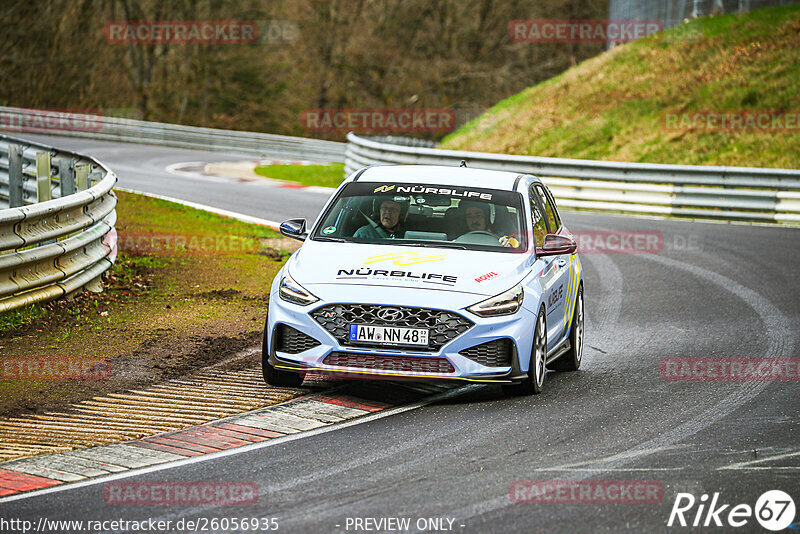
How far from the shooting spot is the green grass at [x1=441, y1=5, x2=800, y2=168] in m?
28.4

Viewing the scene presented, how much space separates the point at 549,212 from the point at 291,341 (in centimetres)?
320

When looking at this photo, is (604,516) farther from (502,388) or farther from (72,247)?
(72,247)

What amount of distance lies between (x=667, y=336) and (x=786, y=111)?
65.6 ft

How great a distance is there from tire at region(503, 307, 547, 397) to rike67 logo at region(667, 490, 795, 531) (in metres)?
2.41

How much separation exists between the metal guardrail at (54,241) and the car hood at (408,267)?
2.98 m

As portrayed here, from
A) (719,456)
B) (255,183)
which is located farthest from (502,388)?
(255,183)

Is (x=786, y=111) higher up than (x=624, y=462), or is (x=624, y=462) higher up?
(x=786, y=111)

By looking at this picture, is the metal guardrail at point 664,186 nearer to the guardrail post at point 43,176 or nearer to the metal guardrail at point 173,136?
the guardrail post at point 43,176

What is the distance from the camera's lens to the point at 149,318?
36.2ft

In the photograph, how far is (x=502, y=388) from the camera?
872 centimetres

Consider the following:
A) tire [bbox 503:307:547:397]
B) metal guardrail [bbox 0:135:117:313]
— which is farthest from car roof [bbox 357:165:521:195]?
metal guardrail [bbox 0:135:117:313]

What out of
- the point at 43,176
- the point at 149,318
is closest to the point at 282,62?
the point at 43,176

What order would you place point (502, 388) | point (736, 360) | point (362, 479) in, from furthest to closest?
point (736, 360) → point (502, 388) → point (362, 479)

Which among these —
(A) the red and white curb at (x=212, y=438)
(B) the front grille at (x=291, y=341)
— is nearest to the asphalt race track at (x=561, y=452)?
(A) the red and white curb at (x=212, y=438)
